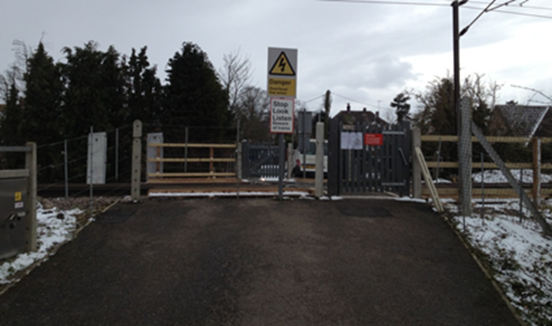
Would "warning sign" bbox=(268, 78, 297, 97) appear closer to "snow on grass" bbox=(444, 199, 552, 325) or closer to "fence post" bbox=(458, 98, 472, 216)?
"fence post" bbox=(458, 98, 472, 216)

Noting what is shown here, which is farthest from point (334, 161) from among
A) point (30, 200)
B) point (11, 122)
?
point (11, 122)

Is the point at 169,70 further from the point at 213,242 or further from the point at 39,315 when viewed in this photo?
the point at 39,315

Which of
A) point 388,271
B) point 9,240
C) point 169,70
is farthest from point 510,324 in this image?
point 169,70

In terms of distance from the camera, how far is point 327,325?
12.8 feet

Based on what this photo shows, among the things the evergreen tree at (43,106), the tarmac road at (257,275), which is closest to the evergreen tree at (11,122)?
the evergreen tree at (43,106)

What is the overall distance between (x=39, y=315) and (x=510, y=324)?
15.6 feet

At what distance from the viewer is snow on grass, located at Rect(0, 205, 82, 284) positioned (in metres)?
4.98

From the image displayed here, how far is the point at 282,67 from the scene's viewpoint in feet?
29.3

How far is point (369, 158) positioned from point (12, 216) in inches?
270

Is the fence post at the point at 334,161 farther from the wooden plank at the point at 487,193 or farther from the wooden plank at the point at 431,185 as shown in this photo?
the wooden plank at the point at 487,193

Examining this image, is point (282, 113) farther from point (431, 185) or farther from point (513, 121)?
point (513, 121)

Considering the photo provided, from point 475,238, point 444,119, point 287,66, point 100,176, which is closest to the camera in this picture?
point 475,238

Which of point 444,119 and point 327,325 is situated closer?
point 327,325

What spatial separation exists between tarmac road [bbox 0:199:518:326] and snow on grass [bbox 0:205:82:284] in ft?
0.72
